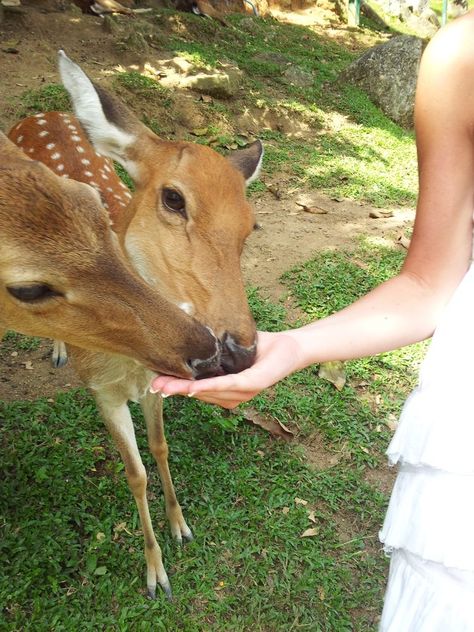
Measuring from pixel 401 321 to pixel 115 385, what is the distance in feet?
4.48

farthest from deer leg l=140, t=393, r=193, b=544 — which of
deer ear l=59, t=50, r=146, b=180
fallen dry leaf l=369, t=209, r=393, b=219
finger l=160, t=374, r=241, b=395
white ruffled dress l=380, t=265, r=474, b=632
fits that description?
fallen dry leaf l=369, t=209, r=393, b=219

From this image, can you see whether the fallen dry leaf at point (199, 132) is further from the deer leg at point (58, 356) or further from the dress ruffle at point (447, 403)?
the dress ruffle at point (447, 403)

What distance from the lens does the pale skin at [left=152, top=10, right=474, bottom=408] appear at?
1.31m

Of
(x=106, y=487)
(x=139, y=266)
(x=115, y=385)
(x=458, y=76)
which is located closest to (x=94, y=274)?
(x=139, y=266)

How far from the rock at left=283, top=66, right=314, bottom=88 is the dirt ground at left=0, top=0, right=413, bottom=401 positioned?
2632 millimetres

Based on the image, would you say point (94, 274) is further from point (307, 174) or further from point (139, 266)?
point (307, 174)

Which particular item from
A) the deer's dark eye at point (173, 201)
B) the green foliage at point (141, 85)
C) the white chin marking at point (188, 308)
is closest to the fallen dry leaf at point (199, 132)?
the green foliage at point (141, 85)

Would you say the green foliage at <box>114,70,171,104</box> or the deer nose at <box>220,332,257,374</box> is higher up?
the deer nose at <box>220,332,257,374</box>

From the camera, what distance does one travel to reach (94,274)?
5.64 feet

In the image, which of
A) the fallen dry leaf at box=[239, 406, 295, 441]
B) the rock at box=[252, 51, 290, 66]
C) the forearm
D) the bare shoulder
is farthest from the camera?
the rock at box=[252, 51, 290, 66]

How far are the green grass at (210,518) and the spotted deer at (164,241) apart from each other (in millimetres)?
166

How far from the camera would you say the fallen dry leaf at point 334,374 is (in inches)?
145

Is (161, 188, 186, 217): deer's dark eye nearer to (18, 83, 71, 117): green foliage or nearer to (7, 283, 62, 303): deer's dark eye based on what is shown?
(7, 283, 62, 303): deer's dark eye

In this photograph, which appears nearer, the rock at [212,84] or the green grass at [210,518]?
the green grass at [210,518]
